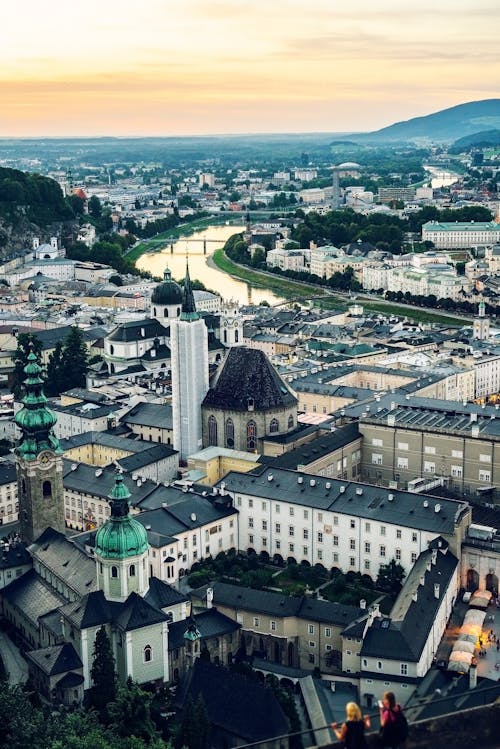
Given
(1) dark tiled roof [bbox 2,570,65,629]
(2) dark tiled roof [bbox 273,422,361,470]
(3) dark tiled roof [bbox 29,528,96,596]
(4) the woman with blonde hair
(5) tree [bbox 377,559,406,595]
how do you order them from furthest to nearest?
(2) dark tiled roof [bbox 273,422,361,470], (5) tree [bbox 377,559,406,595], (1) dark tiled roof [bbox 2,570,65,629], (3) dark tiled roof [bbox 29,528,96,596], (4) the woman with blonde hair

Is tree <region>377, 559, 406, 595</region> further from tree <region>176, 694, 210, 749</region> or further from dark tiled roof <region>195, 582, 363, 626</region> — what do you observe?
tree <region>176, 694, 210, 749</region>

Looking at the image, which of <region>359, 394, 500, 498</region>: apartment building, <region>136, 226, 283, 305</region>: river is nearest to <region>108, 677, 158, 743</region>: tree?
<region>359, 394, 500, 498</region>: apartment building

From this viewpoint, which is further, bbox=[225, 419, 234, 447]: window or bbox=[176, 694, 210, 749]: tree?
bbox=[225, 419, 234, 447]: window

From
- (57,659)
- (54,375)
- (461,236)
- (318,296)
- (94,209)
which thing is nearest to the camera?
(57,659)

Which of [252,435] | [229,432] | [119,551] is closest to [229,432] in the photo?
[229,432]

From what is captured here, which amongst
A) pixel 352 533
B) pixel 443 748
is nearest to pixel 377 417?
pixel 352 533

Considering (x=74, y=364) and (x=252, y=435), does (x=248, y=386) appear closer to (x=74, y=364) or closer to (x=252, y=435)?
(x=252, y=435)
